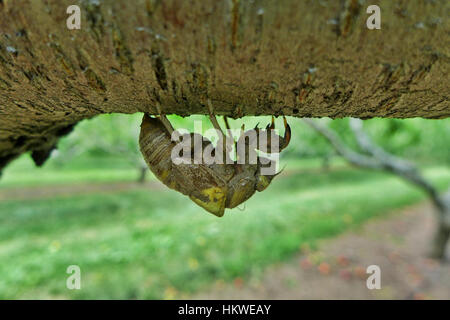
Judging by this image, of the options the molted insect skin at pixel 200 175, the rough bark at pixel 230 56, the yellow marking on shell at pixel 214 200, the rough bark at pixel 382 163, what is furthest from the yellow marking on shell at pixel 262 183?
the rough bark at pixel 382 163

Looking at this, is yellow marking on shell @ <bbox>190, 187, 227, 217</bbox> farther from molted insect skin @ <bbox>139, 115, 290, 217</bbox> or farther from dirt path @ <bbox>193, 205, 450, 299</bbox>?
dirt path @ <bbox>193, 205, 450, 299</bbox>

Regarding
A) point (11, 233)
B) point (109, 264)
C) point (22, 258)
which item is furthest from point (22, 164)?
point (109, 264)

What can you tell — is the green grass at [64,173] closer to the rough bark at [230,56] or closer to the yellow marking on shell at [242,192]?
the yellow marking on shell at [242,192]

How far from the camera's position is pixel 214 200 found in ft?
5.60

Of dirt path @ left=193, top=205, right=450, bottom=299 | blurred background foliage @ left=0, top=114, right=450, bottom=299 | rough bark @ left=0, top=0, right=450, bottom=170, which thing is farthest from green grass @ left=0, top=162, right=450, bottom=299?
rough bark @ left=0, top=0, right=450, bottom=170

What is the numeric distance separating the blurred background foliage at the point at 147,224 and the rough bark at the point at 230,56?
139cm

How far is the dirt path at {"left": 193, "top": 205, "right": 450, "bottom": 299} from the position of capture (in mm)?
5469

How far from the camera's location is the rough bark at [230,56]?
24.3 inches

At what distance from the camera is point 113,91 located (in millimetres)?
891

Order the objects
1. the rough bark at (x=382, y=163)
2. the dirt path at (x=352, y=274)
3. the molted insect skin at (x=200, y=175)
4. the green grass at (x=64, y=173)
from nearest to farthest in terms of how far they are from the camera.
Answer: the molted insect skin at (x=200, y=175)
the dirt path at (x=352, y=274)
the rough bark at (x=382, y=163)
the green grass at (x=64, y=173)

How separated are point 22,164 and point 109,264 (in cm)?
1375

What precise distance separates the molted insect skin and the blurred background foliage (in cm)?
67

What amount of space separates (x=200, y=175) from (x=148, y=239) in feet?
19.0
